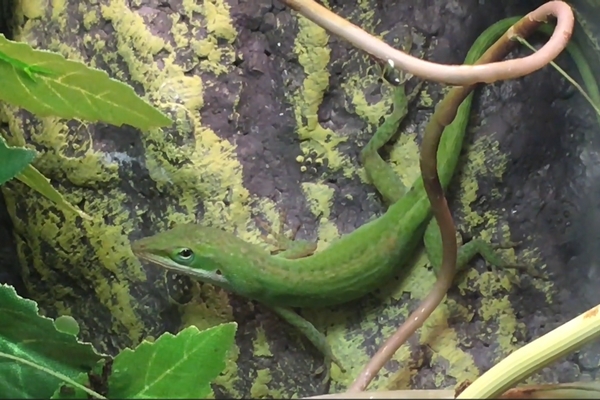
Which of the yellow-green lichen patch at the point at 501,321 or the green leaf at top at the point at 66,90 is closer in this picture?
the green leaf at top at the point at 66,90

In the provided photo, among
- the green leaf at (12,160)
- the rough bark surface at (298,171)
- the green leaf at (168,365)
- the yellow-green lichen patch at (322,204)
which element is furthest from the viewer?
the yellow-green lichen patch at (322,204)

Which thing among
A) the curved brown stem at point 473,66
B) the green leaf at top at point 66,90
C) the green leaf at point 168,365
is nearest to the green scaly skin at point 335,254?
the curved brown stem at point 473,66

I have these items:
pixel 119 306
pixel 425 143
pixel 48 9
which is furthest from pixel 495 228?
pixel 48 9

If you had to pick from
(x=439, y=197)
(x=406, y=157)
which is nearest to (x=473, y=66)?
(x=439, y=197)

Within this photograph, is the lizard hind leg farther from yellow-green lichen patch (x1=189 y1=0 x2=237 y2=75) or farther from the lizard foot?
yellow-green lichen patch (x1=189 y1=0 x2=237 y2=75)

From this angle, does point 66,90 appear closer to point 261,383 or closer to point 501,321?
point 261,383

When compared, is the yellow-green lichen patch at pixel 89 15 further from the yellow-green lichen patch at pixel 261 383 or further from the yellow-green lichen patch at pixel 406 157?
the yellow-green lichen patch at pixel 261 383
